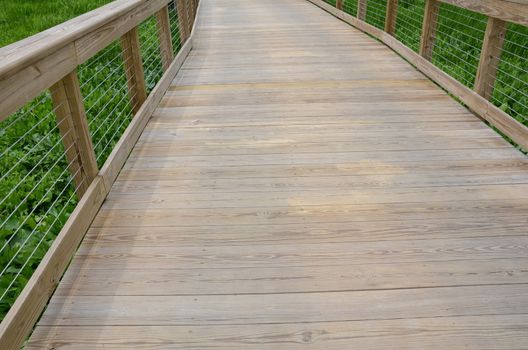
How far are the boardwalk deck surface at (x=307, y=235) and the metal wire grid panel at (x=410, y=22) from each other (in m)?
3.70

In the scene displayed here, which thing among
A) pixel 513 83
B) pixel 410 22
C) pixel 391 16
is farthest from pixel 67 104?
pixel 410 22

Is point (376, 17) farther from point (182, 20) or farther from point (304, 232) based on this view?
point (304, 232)

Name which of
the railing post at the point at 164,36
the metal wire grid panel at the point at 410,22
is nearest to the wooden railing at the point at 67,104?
the railing post at the point at 164,36

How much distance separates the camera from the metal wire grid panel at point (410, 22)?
7602mm

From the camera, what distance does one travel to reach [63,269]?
2109 millimetres

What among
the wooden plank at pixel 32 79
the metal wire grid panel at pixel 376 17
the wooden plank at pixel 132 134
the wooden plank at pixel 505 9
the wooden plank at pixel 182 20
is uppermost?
the wooden plank at pixel 32 79

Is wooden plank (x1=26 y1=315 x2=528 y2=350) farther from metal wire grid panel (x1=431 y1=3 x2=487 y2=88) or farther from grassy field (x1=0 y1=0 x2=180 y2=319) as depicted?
metal wire grid panel (x1=431 y1=3 x2=487 y2=88)

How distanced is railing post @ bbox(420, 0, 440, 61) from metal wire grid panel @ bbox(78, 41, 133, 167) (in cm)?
286

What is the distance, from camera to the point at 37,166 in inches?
160

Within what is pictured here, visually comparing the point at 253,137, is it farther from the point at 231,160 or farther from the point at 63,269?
the point at 63,269

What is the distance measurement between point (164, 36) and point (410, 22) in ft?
18.0

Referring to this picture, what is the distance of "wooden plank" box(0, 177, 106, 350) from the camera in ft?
5.46

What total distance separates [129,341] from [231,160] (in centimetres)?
156

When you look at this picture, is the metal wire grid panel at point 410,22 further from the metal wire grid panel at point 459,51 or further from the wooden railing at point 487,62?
the wooden railing at point 487,62
